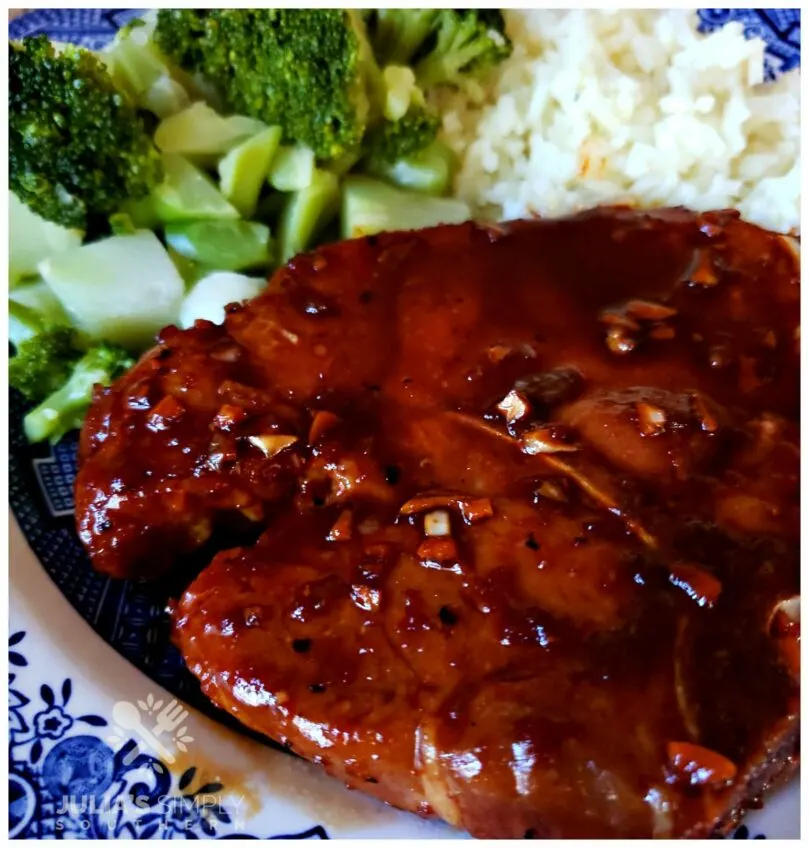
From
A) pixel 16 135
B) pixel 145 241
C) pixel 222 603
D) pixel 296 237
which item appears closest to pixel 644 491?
pixel 222 603

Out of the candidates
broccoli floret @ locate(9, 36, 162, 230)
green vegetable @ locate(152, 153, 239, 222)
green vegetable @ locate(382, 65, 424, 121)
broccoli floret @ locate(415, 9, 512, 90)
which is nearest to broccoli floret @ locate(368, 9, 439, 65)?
broccoli floret @ locate(415, 9, 512, 90)

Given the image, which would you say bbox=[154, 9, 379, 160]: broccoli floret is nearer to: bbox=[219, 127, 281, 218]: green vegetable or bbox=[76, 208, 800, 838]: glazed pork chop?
bbox=[219, 127, 281, 218]: green vegetable

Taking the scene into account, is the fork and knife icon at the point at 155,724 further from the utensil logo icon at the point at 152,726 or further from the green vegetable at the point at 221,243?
the green vegetable at the point at 221,243

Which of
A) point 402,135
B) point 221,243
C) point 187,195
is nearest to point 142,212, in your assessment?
point 187,195

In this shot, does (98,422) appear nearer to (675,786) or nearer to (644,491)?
(644,491)

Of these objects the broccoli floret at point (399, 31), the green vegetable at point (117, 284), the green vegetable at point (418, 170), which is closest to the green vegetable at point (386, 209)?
the green vegetable at point (418, 170)

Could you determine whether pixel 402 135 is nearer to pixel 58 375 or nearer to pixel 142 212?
pixel 142 212
